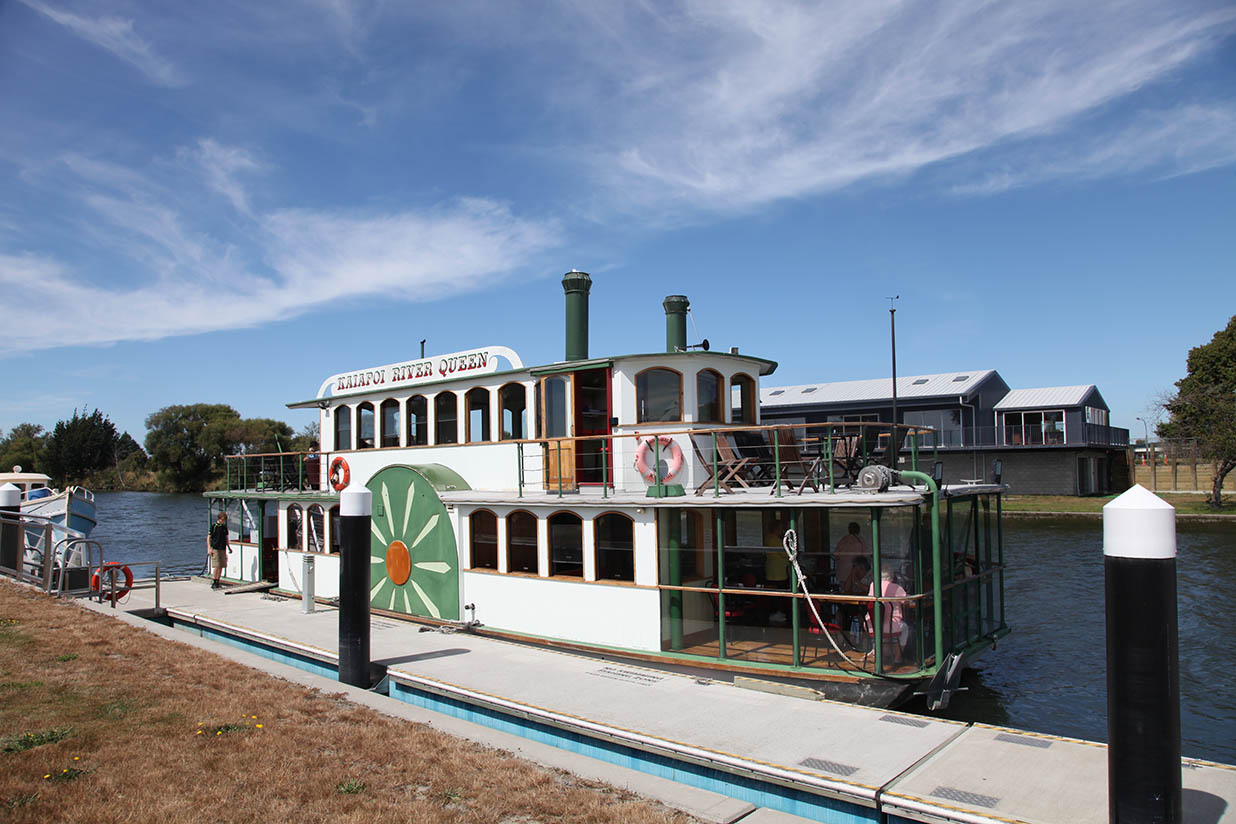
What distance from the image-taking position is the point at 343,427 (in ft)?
58.9

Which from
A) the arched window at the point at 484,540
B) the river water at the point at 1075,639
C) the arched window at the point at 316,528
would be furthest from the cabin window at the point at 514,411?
the river water at the point at 1075,639

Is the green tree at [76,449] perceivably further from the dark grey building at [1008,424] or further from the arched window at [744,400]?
the arched window at [744,400]

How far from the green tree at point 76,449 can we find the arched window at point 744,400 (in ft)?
345

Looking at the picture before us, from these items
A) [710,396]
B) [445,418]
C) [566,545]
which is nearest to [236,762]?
[566,545]

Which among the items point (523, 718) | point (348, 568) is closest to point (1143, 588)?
point (523, 718)

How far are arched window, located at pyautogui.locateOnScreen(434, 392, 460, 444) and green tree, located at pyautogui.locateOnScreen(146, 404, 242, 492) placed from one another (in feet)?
242

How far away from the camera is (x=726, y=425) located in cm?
1323

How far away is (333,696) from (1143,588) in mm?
8611

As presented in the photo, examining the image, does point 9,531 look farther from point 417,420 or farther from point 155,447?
point 155,447

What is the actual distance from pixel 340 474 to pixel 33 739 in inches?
395

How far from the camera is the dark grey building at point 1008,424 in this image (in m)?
47.2

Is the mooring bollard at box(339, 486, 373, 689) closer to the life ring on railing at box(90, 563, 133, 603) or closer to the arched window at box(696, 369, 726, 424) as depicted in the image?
the arched window at box(696, 369, 726, 424)

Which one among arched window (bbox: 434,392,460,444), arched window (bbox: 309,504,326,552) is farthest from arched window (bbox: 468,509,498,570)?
arched window (bbox: 309,504,326,552)

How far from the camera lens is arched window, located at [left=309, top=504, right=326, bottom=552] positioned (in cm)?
1773
